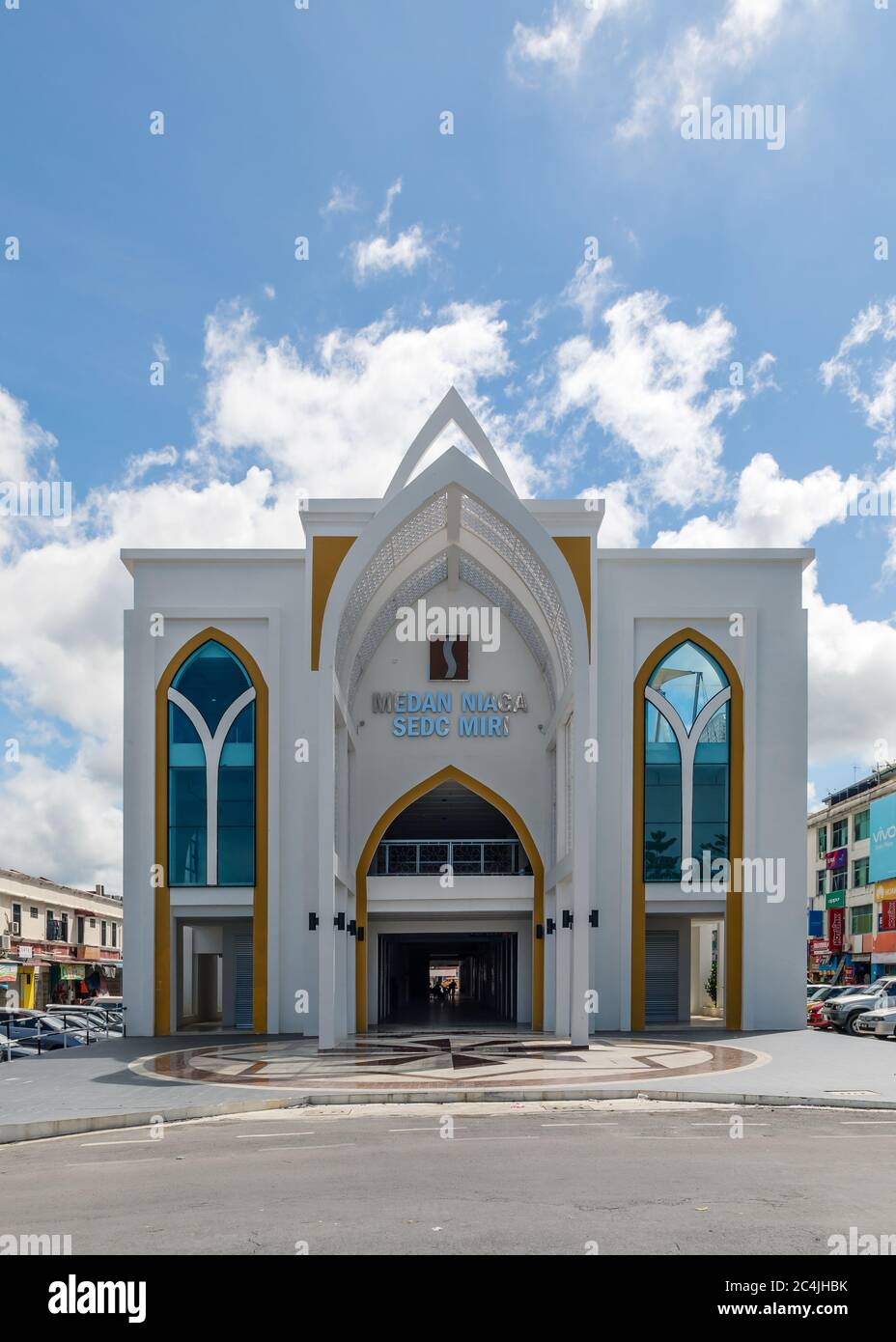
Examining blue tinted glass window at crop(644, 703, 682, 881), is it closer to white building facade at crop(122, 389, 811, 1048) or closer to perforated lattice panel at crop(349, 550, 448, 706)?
white building facade at crop(122, 389, 811, 1048)

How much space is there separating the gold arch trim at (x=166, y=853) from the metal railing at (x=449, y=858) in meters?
3.10

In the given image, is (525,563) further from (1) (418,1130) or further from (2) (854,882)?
(2) (854,882)

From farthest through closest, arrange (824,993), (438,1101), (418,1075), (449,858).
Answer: (824,993) → (449,858) → (418,1075) → (438,1101)

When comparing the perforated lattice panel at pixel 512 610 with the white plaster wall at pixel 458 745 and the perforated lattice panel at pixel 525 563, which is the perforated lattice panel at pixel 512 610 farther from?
the perforated lattice panel at pixel 525 563

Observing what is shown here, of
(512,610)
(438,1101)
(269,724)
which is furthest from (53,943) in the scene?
(438,1101)

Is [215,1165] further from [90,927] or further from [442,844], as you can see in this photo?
[90,927]

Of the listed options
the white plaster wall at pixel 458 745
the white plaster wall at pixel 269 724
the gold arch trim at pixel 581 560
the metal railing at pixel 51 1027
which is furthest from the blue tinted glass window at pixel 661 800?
the metal railing at pixel 51 1027

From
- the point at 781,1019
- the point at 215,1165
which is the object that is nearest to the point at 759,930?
the point at 781,1019

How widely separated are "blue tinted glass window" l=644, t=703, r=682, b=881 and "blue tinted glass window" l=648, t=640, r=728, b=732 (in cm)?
52

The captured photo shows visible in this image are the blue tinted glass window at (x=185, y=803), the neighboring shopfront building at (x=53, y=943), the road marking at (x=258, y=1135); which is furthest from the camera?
the neighboring shopfront building at (x=53, y=943)

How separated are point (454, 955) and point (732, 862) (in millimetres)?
31077

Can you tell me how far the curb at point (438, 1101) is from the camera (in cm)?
1473

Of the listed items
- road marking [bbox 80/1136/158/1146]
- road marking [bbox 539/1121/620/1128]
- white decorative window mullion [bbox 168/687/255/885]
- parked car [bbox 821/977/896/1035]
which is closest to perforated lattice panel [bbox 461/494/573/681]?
white decorative window mullion [bbox 168/687/255/885]

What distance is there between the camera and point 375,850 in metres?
29.1
